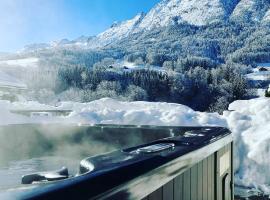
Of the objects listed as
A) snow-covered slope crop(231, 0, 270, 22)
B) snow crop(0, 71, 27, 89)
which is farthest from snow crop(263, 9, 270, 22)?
snow crop(0, 71, 27, 89)

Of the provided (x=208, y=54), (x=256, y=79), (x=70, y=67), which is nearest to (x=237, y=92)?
(x=256, y=79)

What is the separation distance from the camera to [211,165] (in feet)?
5.90

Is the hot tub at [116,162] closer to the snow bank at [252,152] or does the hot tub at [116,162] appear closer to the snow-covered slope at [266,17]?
the snow bank at [252,152]

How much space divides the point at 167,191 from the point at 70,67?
4032 cm

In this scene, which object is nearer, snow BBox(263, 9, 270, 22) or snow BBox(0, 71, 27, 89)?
snow BBox(0, 71, 27, 89)

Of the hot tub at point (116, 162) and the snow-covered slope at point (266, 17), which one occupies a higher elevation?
the snow-covered slope at point (266, 17)

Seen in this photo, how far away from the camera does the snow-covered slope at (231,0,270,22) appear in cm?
9346

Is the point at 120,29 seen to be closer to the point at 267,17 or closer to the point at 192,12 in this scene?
the point at 192,12

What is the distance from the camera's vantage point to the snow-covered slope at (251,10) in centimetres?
9346

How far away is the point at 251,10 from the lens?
A: 97125mm

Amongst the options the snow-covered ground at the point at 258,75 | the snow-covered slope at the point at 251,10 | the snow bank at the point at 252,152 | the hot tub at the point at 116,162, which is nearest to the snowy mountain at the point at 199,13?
the snow-covered slope at the point at 251,10

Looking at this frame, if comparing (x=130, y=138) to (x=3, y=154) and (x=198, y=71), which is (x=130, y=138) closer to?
(x=3, y=154)

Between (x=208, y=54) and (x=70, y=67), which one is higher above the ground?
(x=208, y=54)

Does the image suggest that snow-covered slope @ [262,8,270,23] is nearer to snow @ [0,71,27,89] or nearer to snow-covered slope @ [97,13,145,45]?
snow-covered slope @ [97,13,145,45]
